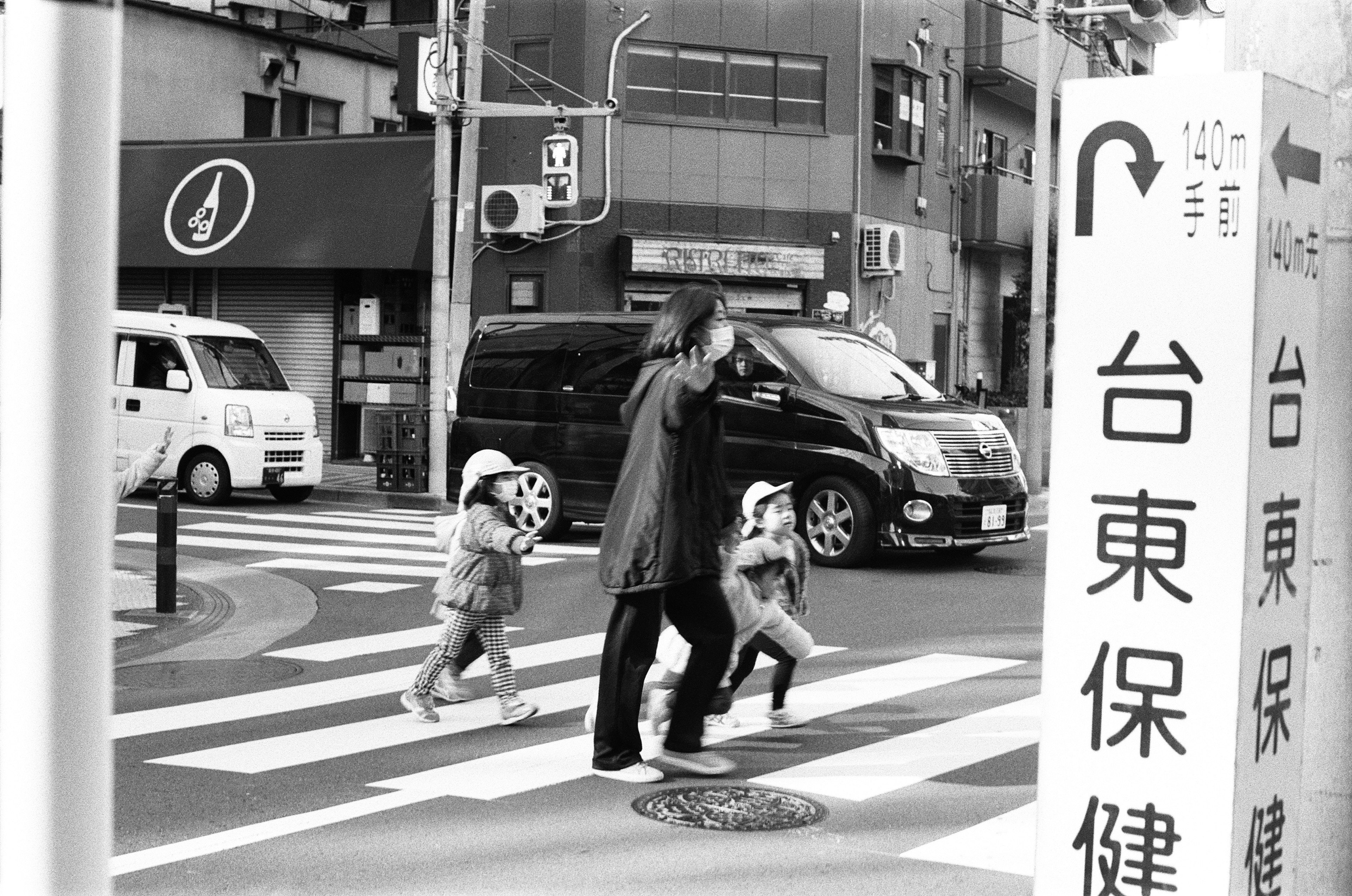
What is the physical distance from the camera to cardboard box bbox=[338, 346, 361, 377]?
26.0m

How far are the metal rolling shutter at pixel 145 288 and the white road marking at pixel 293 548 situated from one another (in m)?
11.7

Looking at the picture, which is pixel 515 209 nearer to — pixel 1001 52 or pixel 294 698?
→ pixel 1001 52

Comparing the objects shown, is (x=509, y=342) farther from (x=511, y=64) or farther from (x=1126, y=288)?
(x=1126, y=288)

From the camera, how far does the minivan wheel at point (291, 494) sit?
65.8ft

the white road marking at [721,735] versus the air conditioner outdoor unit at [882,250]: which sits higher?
the air conditioner outdoor unit at [882,250]

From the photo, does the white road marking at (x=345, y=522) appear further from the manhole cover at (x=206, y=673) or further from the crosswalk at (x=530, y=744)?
the crosswalk at (x=530, y=744)

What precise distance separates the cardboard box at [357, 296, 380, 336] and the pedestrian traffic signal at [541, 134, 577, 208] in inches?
136

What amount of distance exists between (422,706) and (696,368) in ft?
8.22

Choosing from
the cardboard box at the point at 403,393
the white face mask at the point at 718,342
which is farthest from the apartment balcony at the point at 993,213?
the white face mask at the point at 718,342

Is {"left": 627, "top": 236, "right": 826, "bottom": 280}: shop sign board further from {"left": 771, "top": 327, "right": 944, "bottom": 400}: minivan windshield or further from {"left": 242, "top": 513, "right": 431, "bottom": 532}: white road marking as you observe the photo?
{"left": 771, "top": 327, "right": 944, "bottom": 400}: minivan windshield

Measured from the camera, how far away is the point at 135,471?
27.1 feet

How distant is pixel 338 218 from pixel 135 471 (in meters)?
17.2

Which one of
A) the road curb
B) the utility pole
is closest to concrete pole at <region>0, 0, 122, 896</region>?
the road curb

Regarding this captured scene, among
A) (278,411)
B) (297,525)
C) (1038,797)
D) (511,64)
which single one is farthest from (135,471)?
(511,64)
